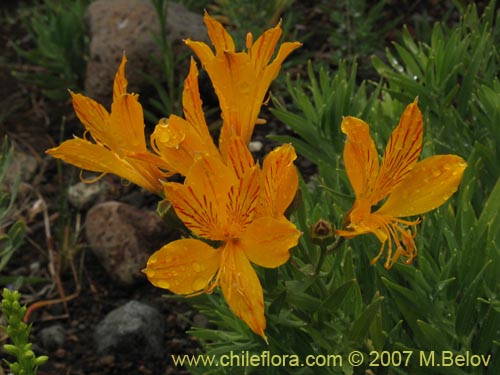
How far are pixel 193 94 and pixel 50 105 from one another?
2.69m

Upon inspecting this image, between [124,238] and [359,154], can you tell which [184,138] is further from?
[124,238]

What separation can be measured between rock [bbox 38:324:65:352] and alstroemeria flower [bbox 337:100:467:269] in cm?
171

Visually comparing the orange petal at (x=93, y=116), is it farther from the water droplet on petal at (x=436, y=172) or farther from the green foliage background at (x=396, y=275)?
the water droplet on petal at (x=436, y=172)

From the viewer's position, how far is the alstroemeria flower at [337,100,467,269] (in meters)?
1.41

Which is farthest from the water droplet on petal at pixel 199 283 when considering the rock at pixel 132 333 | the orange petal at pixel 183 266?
the rock at pixel 132 333

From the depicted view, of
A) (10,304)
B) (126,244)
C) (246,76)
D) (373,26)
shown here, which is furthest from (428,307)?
(373,26)

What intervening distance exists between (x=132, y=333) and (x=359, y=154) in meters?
1.59

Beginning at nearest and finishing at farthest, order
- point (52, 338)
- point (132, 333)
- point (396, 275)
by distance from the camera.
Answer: point (396, 275) < point (132, 333) < point (52, 338)

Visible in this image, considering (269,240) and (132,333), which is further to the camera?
(132,333)

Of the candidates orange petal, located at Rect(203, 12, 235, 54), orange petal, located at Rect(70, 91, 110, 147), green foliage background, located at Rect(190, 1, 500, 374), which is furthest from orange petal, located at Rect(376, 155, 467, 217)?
orange petal, located at Rect(70, 91, 110, 147)

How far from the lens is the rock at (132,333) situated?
2824mm

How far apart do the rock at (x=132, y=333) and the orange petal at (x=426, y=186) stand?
1.54m

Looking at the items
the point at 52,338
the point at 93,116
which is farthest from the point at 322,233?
the point at 52,338

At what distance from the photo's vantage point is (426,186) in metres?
1.46
